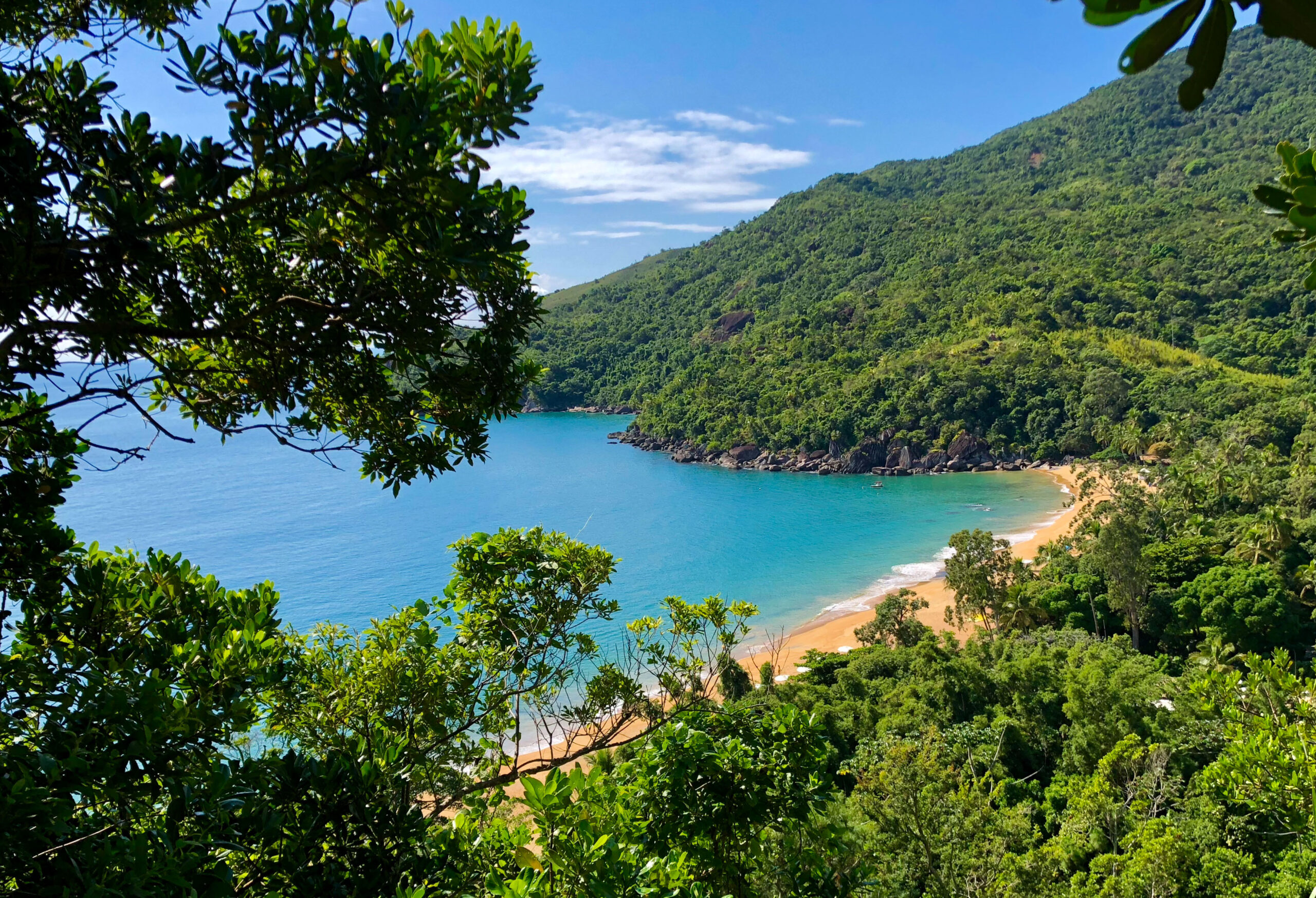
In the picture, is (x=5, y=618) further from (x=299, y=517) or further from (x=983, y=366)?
(x=983, y=366)

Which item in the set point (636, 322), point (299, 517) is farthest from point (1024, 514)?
point (636, 322)

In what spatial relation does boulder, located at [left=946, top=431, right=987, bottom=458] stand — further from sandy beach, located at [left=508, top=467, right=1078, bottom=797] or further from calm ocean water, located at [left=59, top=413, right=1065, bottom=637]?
sandy beach, located at [left=508, top=467, right=1078, bottom=797]

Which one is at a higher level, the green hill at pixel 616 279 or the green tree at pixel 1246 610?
the green hill at pixel 616 279

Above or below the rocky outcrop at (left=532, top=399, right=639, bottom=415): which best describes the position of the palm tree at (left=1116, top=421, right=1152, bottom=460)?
below

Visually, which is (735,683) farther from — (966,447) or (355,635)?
(966,447)

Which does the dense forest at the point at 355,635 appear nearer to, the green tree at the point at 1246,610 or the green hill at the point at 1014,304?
the green tree at the point at 1246,610

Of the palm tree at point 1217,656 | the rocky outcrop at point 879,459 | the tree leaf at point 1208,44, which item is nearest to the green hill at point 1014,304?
the rocky outcrop at point 879,459

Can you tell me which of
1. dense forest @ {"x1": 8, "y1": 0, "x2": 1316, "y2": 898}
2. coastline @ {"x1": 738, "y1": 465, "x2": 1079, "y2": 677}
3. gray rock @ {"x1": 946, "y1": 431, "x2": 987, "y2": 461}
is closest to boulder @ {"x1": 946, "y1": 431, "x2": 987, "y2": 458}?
gray rock @ {"x1": 946, "y1": 431, "x2": 987, "y2": 461}

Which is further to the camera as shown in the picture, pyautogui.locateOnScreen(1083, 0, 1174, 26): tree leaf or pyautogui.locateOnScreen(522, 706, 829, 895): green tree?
pyautogui.locateOnScreen(522, 706, 829, 895): green tree
